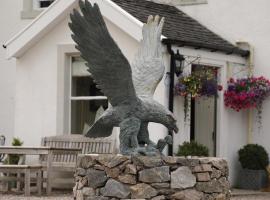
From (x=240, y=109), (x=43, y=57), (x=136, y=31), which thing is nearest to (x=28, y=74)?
(x=43, y=57)

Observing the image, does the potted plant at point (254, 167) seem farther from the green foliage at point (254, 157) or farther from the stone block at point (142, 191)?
the stone block at point (142, 191)

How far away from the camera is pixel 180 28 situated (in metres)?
16.0

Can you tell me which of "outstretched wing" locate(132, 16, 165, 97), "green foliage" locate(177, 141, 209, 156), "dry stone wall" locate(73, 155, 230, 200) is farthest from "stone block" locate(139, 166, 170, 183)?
"green foliage" locate(177, 141, 209, 156)

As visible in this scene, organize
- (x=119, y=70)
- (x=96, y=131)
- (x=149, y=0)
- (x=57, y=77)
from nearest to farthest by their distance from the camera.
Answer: (x=119, y=70), (x=96, y=131), (x=57, y=77), (x=149, y=0)


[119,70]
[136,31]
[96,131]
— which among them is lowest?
[96,131]

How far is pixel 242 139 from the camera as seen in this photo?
656 inches

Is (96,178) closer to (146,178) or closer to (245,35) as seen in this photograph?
(146,178)

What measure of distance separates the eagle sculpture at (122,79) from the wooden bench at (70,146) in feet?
15.9

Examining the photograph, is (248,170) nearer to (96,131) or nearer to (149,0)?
(149,0)

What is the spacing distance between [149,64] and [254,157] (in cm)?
668

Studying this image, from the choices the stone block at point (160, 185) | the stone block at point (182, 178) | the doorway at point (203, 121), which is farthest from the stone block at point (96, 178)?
the doorway at point (203, 121)

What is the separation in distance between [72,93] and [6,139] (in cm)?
358

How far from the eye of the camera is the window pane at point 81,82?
15906mm

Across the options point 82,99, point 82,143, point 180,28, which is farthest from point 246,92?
point 82,143
